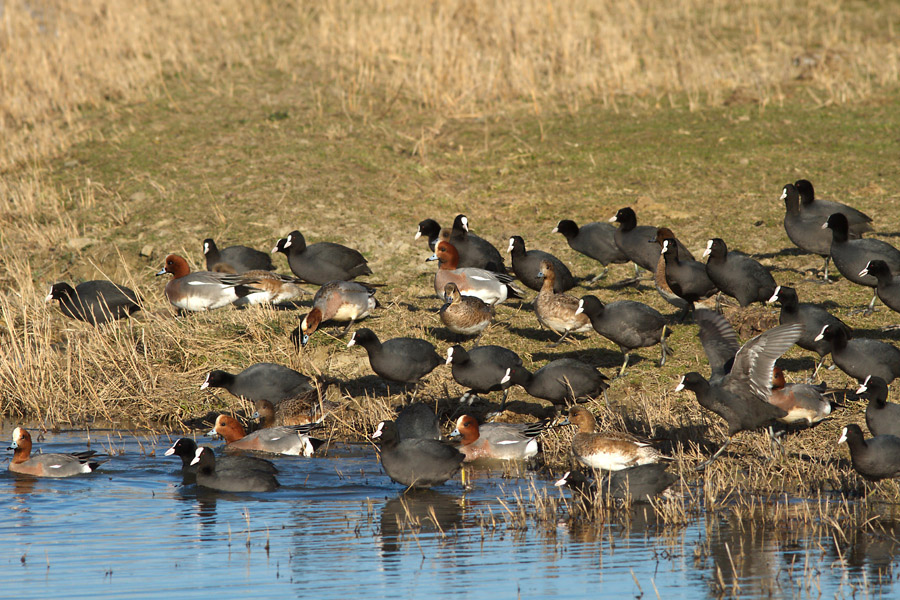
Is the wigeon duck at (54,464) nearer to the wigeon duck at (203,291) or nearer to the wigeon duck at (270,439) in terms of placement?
the wigeon duck at (270,439)

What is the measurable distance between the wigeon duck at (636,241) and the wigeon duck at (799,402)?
438 cm

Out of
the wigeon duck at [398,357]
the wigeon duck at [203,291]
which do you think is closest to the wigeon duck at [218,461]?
the wigeon duck at [398,357]

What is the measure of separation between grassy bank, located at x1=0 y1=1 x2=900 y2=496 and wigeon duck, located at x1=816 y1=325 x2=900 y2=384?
1.64 feet

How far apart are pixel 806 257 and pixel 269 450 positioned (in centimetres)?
893

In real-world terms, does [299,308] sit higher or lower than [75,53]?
lower

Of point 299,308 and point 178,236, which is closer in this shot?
point 299,308

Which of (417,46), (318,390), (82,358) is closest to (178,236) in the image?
(82,358)

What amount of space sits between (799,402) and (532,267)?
5.07 m

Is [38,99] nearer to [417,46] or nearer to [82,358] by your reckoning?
[417,46]

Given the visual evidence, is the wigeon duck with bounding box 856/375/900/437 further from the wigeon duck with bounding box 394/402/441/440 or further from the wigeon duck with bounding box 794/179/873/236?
the wigeon duck with bounding box 794/179/873/236

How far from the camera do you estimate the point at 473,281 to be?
1410cm

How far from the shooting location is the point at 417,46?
25234mm

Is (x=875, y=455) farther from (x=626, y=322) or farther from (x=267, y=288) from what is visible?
(x=267, y=288)

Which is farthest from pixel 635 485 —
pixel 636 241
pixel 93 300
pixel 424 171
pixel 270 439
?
pixel 424 171
